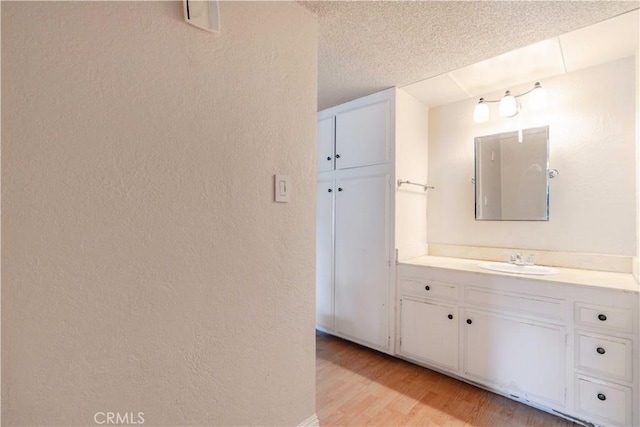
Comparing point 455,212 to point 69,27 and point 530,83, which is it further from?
point 69,27

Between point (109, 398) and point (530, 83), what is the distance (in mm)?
2943

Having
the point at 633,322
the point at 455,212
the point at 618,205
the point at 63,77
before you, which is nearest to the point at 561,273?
the point at 633,322

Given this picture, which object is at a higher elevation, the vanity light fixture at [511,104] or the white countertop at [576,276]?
the vanity light fixture at [511,104]

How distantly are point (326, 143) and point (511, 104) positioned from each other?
1.46m

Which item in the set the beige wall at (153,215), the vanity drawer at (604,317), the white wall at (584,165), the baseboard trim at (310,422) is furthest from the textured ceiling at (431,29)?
the baseboard trim at (310,422)

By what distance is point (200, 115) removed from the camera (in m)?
1.08

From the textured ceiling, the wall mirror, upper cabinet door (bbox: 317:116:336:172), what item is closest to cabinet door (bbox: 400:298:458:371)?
the wall mirror

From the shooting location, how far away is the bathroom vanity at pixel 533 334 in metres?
1.46

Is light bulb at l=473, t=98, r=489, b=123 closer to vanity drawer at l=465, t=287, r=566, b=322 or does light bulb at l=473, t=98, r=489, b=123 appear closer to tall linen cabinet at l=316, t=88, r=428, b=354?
tall linen cabinet at l=316, t=88, r=428, b=354

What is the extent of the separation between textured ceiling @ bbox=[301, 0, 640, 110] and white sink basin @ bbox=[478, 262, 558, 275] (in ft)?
4.49

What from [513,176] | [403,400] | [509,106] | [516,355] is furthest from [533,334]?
[509,106]

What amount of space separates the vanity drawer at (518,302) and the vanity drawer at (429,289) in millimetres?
99

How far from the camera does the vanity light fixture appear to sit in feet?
6.44

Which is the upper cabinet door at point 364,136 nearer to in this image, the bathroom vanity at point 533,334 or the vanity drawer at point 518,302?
the bathroom vanity at point 533,334
